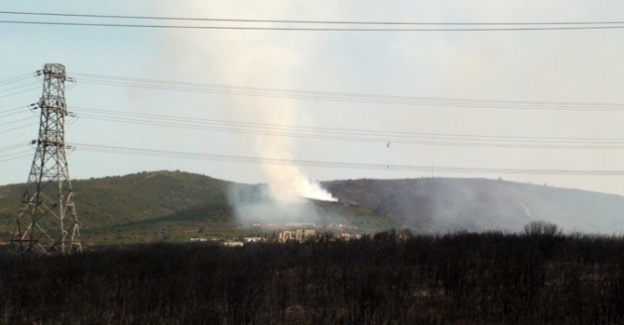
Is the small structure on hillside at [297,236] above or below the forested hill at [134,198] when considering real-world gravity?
below

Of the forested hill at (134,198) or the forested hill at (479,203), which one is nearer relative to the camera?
the forested hill at (479,203)

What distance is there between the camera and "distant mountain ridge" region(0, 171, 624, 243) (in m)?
77.0

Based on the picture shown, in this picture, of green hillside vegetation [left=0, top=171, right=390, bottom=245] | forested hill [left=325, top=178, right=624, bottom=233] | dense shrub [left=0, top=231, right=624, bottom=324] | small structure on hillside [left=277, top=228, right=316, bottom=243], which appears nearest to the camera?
dense shrub [left=0, top=231, right=624, bottom=324]

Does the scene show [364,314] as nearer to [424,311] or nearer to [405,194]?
[424,311]

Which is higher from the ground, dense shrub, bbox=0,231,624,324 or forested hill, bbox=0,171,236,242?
forested hill, bbox=0,171,236,242

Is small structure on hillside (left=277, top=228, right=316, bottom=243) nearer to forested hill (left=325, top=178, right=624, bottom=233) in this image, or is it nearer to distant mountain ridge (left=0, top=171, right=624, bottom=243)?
distant mountain ridge (left=0, top=171, right=624, bottom=243)

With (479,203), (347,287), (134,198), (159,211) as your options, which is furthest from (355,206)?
(347,287)

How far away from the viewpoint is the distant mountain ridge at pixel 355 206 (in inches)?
3031

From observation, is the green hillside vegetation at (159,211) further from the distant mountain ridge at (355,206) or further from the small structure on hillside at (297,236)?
the small structure on hillside at (297,236)

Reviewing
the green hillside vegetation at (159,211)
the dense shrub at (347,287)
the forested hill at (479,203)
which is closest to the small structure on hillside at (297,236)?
the green hillside vegetation at (159,211)

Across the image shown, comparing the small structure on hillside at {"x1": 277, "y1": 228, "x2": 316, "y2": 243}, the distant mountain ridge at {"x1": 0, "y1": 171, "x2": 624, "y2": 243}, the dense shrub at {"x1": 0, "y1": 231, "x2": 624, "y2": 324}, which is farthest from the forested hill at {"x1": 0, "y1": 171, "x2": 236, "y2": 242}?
the dense shrub at {"x1": 0, "y1": 231, "x2": 624, "y2": 324}

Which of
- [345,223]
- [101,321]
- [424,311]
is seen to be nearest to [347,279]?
[424,311]

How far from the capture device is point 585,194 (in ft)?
363

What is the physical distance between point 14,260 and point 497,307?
21325mm
